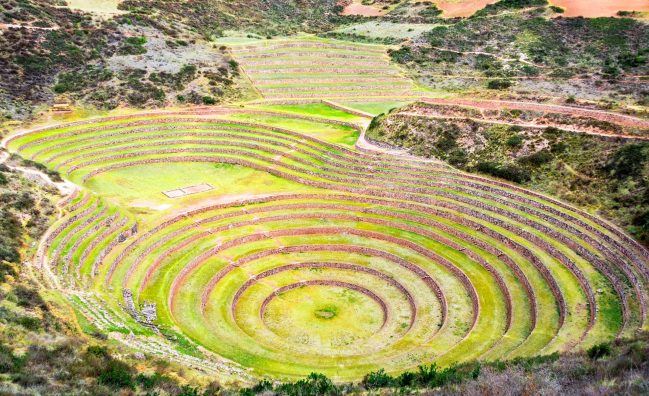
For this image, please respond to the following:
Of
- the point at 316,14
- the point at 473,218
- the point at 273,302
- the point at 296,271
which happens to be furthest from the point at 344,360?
the point at 316,14

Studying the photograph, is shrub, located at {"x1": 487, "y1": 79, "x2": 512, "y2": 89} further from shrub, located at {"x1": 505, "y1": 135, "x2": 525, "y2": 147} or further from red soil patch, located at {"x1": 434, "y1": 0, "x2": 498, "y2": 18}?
red soil patch, located at {"x1": 434, "y1": 0, "x2": 498, "y2": 18}

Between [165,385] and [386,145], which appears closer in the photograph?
[165,385]

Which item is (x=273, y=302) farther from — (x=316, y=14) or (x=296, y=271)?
(x=316, y=14)

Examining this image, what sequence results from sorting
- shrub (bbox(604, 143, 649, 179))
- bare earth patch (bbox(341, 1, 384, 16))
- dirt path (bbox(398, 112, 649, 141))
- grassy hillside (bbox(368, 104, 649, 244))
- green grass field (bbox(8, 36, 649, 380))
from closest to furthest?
1. green grass field (bbox(8, 36, 649, 380))
2. grassy hillside (bbox(368, 104, 649, 244))
3. shrub (bbox(604, 143, 649, 179))
4. dirt path (bbox(398, 112, 649, 141))
5. bare earth patch (bbox(341, 1, 384, 16))

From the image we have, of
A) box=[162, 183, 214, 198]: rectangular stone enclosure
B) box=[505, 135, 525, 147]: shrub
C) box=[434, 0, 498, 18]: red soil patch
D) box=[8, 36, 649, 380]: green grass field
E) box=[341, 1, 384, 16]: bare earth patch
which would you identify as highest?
box=[341, 1, 384, 16]: bare earth patch

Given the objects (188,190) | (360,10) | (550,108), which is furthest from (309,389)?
(360,10)

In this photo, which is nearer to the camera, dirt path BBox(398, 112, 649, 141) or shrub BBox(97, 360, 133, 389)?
shrub BBox(97, 360, 133, 389)

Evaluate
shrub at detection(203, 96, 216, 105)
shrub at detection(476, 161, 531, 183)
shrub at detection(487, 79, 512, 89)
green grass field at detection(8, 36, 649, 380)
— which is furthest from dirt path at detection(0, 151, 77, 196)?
shrub at detection(487, 79, 512, 89)

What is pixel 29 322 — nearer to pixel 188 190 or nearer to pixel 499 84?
pixel 188 190
